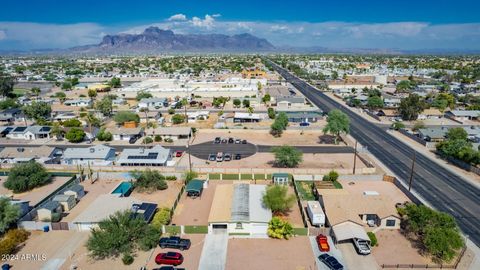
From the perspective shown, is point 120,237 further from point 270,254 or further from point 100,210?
point 270,254

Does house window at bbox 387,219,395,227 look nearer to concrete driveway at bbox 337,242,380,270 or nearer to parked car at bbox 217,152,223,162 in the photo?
concrete driveway at bbox 337,242,380,270

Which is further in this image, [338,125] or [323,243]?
[338,125]

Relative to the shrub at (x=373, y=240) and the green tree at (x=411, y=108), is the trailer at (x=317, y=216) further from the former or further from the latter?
the green tree at (x=411, y=108)

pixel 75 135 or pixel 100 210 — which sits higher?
pixel 75 135

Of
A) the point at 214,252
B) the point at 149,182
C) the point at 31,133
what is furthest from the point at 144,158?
the point at 31,133

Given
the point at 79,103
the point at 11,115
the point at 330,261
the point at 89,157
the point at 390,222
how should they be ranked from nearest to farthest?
the point at 330,261 → the point at 390,222 → the point at 89,157 → the point at 11,115 → the point at 79,103

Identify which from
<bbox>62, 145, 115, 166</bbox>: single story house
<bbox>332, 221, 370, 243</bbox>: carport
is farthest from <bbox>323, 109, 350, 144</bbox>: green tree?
<bbox>62, 145, 115, 166</bbox>: single story house

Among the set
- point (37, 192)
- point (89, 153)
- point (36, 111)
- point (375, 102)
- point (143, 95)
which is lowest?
point (37, 192)
